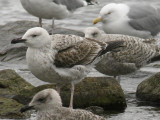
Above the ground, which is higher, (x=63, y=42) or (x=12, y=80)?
(x=63, y=42)

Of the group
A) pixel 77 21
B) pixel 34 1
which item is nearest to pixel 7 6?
pixel 77 21

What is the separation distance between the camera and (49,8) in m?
12.4

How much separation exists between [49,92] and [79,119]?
0.49 meters

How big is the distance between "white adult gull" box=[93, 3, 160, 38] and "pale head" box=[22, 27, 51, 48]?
4.07 metres

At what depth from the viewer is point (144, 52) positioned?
955 centimetres

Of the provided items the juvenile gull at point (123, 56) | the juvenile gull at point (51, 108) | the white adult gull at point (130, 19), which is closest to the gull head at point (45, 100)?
the juvenile gull at point (51, 108)

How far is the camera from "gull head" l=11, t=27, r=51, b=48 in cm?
717

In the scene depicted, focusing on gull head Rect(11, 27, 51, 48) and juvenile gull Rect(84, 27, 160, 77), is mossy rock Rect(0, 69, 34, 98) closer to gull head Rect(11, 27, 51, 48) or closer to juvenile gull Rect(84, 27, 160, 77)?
gull head Rect(11, 27, 51, 48)

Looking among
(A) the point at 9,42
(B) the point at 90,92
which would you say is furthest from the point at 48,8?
(B) the point at 90,92

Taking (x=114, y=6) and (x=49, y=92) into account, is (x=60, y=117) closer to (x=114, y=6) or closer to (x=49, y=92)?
(x=49, y=92)

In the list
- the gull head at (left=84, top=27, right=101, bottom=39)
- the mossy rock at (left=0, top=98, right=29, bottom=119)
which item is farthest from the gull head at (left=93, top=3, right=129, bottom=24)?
the mossy rock at (left=0, top=98, right=29, bottom=119)

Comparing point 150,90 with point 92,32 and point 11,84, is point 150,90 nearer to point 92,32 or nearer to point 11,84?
point 92,32

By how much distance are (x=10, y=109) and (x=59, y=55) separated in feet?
3.65

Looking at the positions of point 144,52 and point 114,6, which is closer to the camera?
point 144,52
